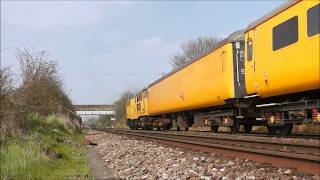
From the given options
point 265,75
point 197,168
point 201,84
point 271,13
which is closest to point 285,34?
point 271,13

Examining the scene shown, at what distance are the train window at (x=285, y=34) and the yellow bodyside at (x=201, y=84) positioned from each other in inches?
147

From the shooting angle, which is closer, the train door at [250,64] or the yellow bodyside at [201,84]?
the train door at [250,64]

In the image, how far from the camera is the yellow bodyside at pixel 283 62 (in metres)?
10.0

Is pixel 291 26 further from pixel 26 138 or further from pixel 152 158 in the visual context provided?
pixel 26 138

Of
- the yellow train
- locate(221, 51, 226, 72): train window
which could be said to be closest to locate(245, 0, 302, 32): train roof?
the yellow train

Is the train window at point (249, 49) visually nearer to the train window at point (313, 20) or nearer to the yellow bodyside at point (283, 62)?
the yellow bodyside at point (283, 62)

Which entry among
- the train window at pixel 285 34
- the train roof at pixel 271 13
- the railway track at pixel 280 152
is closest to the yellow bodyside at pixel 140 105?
the train roof at pixel 271 13

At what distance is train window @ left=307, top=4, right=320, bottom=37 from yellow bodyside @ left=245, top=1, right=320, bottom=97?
4.1 inches

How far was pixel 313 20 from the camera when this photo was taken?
32.3 feet

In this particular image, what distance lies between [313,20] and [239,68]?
537 cm

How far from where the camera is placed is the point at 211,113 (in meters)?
18.3

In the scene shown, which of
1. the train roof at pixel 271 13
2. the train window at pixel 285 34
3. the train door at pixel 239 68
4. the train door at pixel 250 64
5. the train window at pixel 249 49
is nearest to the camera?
the train window at pixel 285 34

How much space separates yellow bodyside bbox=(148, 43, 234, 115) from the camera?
15578 mm

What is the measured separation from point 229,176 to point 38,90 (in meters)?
13.1
